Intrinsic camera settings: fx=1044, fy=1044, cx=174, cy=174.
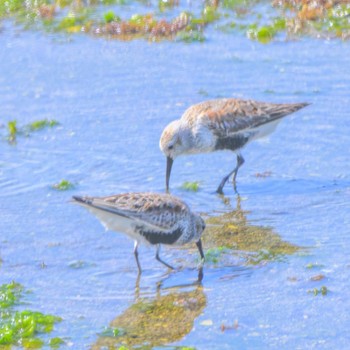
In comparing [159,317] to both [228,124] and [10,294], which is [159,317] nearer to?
[10,294]

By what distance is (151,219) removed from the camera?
8.84 metres

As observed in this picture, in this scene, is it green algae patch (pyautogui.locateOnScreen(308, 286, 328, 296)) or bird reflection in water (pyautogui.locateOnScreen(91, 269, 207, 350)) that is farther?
green algae patch (pyautogui.locateOnScreen(308, 286, 328, 296))

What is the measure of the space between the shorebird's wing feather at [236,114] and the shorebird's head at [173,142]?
31 cm

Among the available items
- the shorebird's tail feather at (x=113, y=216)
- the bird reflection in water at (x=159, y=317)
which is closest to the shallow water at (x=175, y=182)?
the bird reflection in water at (x=159, y=317)

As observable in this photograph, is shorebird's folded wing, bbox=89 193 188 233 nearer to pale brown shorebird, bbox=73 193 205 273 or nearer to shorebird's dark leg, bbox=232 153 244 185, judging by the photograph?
pale brown shorebird, bbox=73 193 205 273

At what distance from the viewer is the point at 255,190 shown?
10.6 m

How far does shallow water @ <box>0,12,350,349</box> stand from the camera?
8.01 metres

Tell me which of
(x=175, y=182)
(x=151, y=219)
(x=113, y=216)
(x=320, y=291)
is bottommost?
(x=175, y=182)

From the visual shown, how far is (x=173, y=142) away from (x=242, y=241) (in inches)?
75.0

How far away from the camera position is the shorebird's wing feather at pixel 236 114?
1132 centimetres

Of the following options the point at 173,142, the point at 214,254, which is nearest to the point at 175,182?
the point at 173,142

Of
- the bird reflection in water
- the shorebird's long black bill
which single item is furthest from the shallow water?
the shorebird's long black bill

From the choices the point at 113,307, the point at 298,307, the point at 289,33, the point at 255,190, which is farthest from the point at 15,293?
the point at 289,33

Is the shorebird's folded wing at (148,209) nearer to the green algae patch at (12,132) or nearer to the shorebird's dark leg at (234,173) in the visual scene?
the shorebird's dark leg at (234,173)
